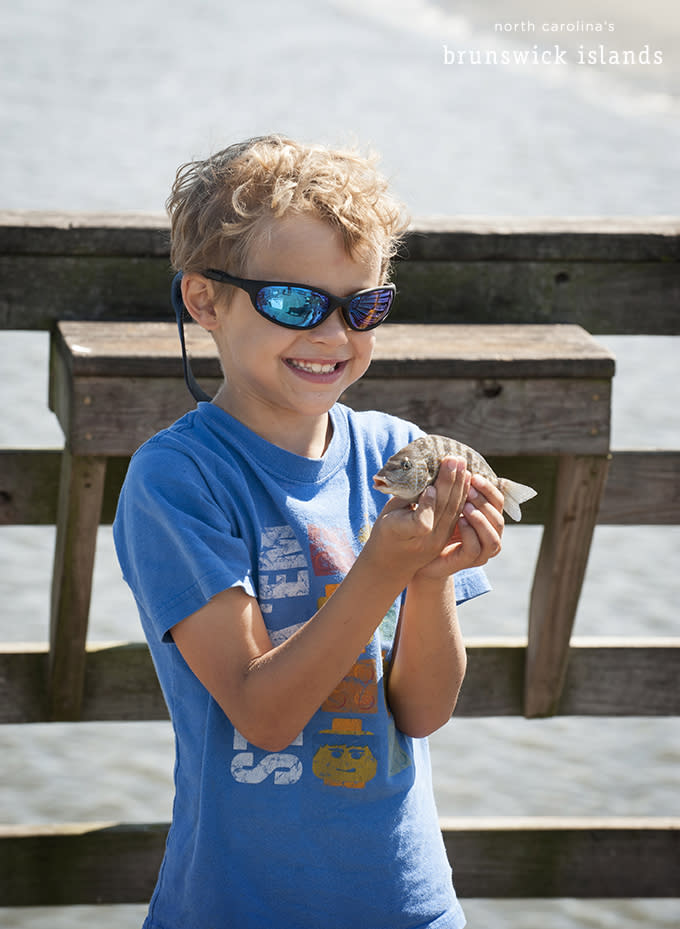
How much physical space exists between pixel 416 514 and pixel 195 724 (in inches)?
16.0

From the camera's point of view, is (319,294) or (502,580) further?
(502,580)

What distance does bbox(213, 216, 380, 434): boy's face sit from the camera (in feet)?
5.13

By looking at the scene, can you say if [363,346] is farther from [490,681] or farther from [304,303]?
[490,681]

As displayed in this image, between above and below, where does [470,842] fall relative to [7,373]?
below

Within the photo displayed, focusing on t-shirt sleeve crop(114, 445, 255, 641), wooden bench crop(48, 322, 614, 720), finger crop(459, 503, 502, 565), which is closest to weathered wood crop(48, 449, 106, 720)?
wooden bench crop(48, 322, 614, 720)

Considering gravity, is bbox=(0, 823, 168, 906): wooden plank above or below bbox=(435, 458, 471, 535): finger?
below

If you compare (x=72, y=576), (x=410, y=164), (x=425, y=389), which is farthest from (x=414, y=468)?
(x=410, y=164)

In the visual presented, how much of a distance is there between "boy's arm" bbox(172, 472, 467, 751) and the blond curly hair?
35 cm

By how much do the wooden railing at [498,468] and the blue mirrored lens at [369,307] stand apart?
0.99 m

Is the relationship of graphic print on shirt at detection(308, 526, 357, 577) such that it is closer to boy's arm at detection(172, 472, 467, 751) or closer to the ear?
boy's arm at detection(172, 472, 467, 751)

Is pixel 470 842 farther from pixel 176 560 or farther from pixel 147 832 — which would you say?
pixel 176 560

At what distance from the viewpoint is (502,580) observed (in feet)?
13.8

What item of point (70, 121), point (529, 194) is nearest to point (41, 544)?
point (529, 194)

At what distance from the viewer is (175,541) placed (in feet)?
4.93
